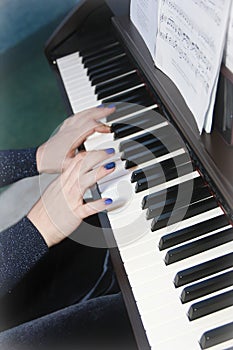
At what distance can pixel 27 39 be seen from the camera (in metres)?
2.15

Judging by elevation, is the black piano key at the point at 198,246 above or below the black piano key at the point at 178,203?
below

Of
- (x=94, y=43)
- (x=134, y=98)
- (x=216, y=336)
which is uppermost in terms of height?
(x=94, y=43)

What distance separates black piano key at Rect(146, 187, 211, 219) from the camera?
2.88 ft

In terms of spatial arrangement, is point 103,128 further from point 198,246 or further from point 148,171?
point 198,246

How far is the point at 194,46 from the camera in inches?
33.0

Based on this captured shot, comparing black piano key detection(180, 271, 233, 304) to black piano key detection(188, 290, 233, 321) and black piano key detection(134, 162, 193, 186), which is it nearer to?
black piano key detection(188, 290, 233, 321)

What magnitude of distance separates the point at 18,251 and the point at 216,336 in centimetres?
42

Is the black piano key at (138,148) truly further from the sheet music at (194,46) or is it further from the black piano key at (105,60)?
the black piano key at (105,60)

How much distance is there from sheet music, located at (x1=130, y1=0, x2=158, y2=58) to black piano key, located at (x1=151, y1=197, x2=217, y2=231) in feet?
1.23

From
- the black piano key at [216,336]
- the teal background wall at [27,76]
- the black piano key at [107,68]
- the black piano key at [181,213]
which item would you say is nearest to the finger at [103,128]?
the black piano key at [107,68]

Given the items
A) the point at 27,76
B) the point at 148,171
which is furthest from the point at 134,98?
the point at 27,76

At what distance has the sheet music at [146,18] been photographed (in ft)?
3.49

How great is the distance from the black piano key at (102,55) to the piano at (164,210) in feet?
0.21

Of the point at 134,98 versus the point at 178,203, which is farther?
the point at 134,98
